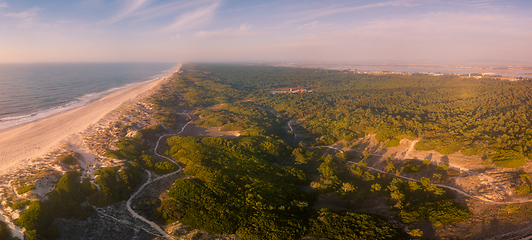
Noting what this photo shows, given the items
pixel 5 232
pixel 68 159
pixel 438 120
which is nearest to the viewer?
pixel 5 232

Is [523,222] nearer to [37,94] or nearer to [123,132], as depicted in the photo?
[123,132]

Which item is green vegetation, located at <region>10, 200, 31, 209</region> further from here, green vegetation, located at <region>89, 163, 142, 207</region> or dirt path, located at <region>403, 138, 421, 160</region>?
dirt path, located at <region>403, 138, 421, 160</region>

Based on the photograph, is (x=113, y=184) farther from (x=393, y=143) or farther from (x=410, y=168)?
(x=393, y=143)

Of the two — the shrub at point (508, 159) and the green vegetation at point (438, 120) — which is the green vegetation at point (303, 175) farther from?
the shrub at point (508, 159)

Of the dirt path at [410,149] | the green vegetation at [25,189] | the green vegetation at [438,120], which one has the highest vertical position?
the green vegetation at [438,120]

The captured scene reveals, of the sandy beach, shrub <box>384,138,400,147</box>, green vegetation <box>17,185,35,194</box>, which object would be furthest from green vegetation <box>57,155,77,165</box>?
shrub <box>384,138,400,147</box>

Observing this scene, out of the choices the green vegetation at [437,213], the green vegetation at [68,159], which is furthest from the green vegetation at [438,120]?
the green vegetation at [68,159]

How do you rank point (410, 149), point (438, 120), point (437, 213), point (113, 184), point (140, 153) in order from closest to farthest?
point (437, 213)
point (113, 184)
point (140, 153)
point (410, 149)
point (438, 120)

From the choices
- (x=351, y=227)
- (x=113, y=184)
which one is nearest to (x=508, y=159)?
(x=351, y=227)
